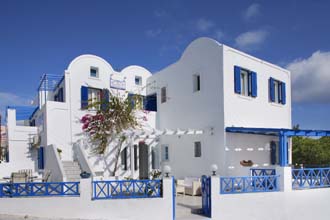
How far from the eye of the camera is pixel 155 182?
9.72 metres

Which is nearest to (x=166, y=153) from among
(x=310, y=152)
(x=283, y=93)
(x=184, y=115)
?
(x=184, y=115)

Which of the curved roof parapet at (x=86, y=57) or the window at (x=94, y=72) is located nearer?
the curved roof parapet at (x=86, y=57)

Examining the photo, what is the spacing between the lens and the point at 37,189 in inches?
379

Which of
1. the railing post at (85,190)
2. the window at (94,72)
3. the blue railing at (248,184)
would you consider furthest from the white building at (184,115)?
the railing post at (85,190)

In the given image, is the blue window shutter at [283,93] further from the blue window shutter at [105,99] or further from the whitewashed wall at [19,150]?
the whitewashed wall at [19,150]

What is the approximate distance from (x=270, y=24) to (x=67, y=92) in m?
10.9

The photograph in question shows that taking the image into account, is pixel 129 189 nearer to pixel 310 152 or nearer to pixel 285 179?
pixel 285 179

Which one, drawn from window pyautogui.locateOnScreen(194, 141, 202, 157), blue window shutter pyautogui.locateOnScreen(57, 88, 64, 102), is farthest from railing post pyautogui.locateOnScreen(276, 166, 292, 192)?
blue window shutter pyautogui.locateOnScreen(57, 88, 64, 102)

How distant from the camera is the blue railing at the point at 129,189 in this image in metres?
9.59

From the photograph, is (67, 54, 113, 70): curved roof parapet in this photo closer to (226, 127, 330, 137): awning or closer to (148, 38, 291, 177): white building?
(148, 38, 291, 177): white building

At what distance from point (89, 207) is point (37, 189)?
1870 millimetres

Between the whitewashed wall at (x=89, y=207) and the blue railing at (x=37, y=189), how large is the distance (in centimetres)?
17

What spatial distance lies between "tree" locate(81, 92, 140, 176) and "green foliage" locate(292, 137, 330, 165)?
1516 cm

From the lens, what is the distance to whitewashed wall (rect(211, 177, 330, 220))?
10047 mm
